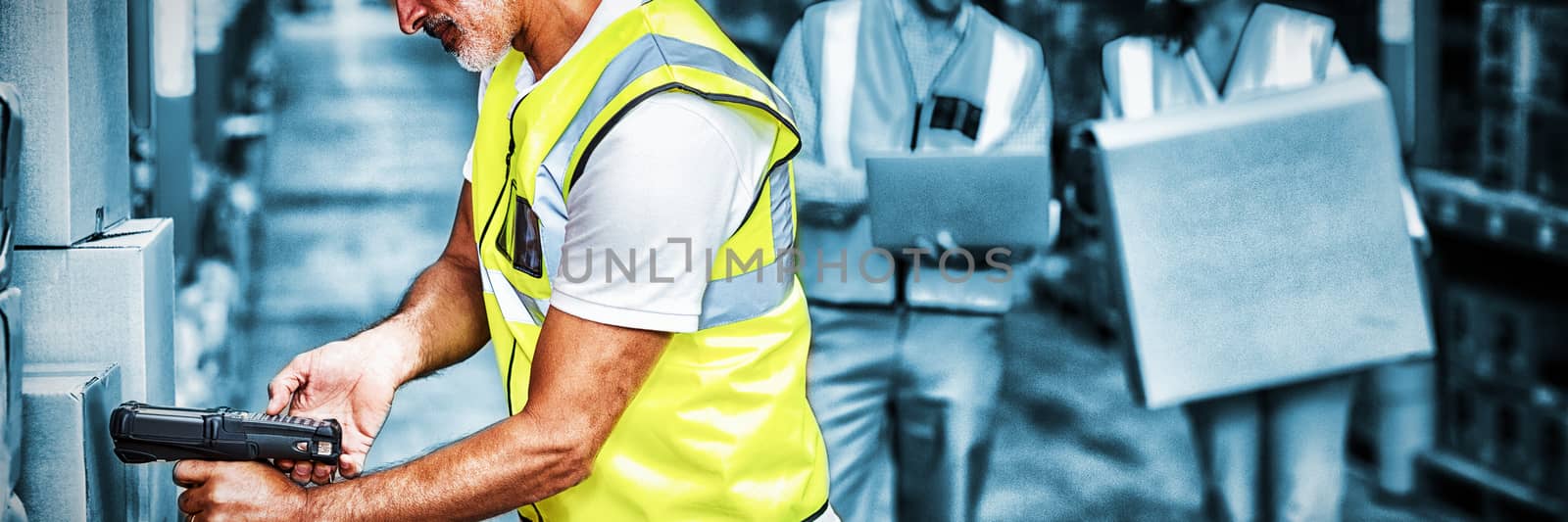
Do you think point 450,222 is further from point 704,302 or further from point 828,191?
point 704,302

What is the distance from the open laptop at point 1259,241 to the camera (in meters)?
2.60

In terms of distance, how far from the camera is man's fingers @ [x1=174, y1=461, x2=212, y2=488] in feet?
4.60

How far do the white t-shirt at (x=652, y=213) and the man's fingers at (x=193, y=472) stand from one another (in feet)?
1.17

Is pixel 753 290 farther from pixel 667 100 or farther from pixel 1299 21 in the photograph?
pixel 1299 21

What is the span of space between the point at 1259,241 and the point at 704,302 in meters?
1.50

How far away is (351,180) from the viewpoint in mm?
2432

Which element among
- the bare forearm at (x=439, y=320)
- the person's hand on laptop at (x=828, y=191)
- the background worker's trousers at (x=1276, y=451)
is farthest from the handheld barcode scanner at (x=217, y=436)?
the background worker's trousers at (x=1276, y=451)

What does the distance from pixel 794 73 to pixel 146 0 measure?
97 cm

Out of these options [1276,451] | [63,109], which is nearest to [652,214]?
[63,109]

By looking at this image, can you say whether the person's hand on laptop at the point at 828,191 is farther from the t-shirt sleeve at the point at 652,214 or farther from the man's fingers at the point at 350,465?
the t-shirt sleeve at the point at 652,214

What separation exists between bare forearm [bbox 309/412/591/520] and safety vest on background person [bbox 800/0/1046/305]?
1.28 m

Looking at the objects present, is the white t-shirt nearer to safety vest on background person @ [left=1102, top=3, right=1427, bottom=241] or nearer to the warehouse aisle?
the warehouse aisle

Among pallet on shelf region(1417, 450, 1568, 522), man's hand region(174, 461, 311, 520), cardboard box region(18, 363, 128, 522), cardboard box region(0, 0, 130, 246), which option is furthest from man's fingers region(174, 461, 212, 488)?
pallet on shelf region(1417, 450, 1568, 522)

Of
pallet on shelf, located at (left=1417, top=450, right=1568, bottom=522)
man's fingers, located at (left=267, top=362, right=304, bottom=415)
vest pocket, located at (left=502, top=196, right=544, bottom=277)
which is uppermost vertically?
vest pocket, located at (left=502, top=196, right=544, bottom=277)
